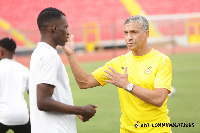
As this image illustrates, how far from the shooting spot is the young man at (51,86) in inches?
106

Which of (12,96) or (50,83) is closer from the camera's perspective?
(50,83)

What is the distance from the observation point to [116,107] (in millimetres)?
8594

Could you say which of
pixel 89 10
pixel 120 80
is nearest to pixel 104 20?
pixel 89 10

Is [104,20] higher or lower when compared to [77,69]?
higher

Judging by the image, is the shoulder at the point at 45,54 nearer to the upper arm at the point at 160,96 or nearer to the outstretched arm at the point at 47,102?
the outstretched arm at the point at 47,102

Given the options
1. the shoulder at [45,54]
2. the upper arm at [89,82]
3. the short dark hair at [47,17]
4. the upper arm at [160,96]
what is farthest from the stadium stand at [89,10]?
the shoulder at [45,54]

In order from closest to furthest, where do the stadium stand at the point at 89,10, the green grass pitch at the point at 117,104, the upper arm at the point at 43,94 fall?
the upper arm at the point at 43,94 < the green grass pitch at the point at 117,104 < the stadium stand at the point at 89,10

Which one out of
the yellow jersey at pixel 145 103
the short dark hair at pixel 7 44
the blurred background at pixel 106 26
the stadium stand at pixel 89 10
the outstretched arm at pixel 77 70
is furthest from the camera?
the stadium stand at pixel 89 10

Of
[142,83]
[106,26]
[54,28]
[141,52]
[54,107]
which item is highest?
[106,26]

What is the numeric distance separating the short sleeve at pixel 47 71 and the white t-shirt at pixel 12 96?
1.77m

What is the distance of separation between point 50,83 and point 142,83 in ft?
3.76

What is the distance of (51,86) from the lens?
8.88 feet

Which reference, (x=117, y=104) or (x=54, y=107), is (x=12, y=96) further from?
(x=117, y=104)

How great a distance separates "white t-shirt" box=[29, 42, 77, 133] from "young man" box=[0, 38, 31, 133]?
155 centimetres
